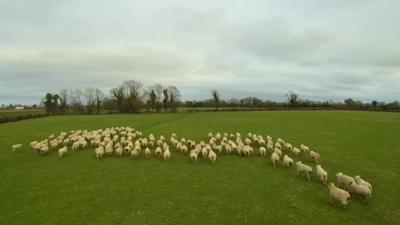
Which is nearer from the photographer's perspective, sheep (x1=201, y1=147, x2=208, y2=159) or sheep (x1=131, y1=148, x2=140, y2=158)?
sheep (x1=201, y1=147, x2=208, y2=159)

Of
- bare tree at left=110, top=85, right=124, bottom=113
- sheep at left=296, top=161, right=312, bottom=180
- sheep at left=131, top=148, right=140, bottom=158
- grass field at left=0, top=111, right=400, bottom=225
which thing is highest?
bare tree at left=110, top=85, right=124, bottom=113

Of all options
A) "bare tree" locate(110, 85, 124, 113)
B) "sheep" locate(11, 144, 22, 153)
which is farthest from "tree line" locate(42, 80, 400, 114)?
"sheep" locate(11, 144, 22, 153)

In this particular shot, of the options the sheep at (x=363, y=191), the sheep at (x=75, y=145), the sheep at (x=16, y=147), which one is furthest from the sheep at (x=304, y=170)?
the sheep at (x=16, y=147)

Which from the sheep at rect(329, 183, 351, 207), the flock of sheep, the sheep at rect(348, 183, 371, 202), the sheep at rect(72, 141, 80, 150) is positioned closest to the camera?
the sheep at rect(329, 183, 351, 207)

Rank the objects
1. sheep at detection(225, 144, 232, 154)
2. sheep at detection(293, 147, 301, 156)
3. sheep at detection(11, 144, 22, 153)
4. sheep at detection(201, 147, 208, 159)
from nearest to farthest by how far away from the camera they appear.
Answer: sheep at detection(201, 147, 208, 159), sheep at detection(293, 147, 301, 156), sheep at detection(225, 144, 232, 154), sheep at detection(11, 144, 22, 153)

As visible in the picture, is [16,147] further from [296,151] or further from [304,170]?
[304,170]

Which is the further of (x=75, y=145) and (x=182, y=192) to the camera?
(x=75, y=145)

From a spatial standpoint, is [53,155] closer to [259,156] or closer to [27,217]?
[27,217]

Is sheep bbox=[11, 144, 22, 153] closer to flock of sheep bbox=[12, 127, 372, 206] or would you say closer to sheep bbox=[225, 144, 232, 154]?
flock of sheep bbox=[12, 127, 372, 206]

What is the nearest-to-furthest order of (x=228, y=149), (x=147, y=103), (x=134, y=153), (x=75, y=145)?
(x=134, y=153), (x=228, y=149), (x=75, y=145), (x=147, y=103)

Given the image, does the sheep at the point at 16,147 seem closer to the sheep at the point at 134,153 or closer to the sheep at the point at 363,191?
the sheep at the point at 134,153

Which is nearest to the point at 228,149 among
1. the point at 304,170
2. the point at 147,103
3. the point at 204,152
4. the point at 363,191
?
the point at 204,152

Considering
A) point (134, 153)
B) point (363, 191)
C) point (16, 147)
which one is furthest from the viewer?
point (16, 147)

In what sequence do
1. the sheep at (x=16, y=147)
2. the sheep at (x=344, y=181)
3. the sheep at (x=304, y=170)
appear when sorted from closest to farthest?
1. the sheep at (x=344, y=181)
2. the sheep at (x=304, y=170)
3. the sheep at (x=16, y=147)
